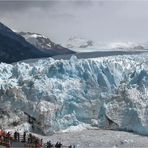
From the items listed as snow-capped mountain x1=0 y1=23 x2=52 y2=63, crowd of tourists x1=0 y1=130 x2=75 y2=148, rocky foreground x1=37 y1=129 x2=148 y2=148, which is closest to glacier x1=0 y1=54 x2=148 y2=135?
rocky foreground x1=37 y1=129 x2=148 y2=148

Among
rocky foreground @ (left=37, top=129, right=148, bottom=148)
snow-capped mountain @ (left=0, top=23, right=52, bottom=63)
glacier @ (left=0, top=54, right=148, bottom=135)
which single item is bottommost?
rocky foreground @ (left=37, top=129, right=148, bottom=148)

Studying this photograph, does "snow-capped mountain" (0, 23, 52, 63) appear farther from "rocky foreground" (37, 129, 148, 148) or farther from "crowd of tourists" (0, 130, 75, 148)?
"crowd of tourists" (0, 130, 75, 148)

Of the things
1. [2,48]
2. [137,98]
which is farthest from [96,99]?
[2,48]

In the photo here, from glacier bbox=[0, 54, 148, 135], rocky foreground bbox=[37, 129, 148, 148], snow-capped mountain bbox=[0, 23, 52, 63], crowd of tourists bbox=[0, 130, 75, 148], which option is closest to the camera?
crowd of tourists bbox=[0, 130, 75, 148]

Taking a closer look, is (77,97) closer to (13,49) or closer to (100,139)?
(100,139)

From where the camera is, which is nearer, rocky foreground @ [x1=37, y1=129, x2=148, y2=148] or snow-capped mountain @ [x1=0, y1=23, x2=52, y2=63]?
rocky foreground @ [x1=37, y1=129, x2=148, y2=148]

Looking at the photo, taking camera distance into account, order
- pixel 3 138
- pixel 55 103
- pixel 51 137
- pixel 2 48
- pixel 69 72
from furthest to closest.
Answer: pixel 2 48
pixel 69 72
pixel 55 103
pixel 51 137
pixel 3 138

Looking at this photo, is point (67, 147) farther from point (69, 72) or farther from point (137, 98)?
point (69, 72)

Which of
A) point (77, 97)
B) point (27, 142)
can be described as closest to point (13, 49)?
point (77, 97)
